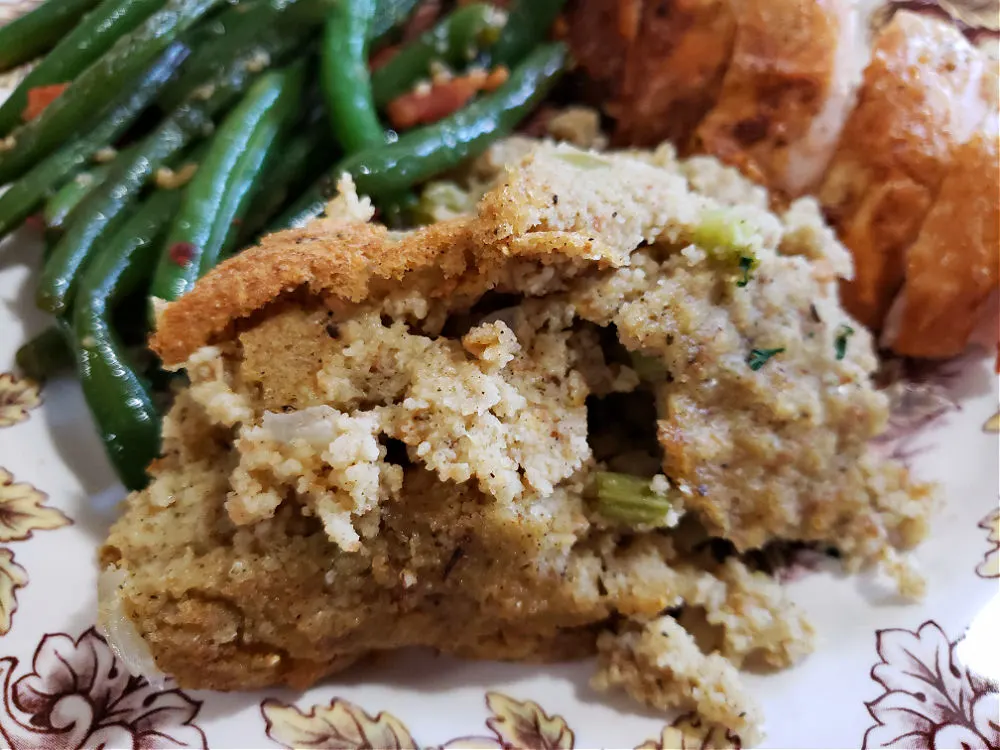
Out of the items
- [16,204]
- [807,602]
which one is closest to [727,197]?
[807,602]

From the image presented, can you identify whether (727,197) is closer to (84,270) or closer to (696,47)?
(696,47)

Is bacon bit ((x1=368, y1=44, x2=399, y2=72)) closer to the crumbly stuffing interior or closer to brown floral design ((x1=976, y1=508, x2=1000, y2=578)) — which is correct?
the crumbly stuffing interior

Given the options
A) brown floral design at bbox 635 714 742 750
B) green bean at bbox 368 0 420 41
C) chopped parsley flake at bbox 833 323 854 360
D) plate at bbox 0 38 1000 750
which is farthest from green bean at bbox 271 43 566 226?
brown floral design at bbox 635 714 742 750

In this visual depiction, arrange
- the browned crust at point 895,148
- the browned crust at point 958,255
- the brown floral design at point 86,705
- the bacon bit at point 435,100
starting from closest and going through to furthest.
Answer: the brown floral design at point 86,705 → the browned crust at point 958,255 → the browned crust at point 895,148 → the bacon bit at point 435,100

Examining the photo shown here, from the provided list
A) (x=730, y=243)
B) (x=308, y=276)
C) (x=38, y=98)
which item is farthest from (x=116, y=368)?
(x=730, y=243)

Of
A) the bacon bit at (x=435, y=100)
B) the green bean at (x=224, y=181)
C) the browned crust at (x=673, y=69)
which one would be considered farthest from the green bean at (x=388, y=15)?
the browned crust at (x=673, y=69)

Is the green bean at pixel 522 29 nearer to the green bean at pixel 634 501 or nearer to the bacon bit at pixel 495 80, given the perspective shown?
the bacon bit at pixel 495 80
